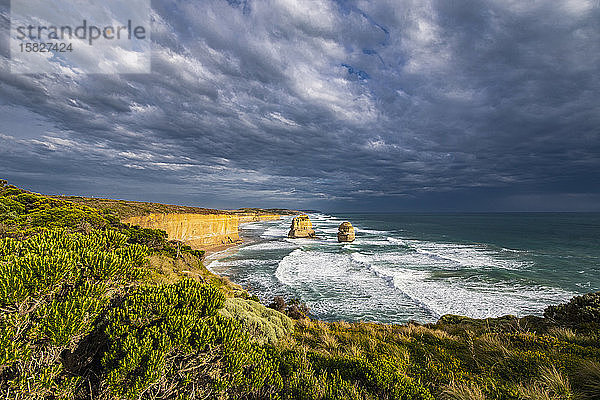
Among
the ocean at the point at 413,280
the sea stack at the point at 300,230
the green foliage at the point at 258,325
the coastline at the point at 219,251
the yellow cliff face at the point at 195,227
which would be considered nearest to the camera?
the green foliage at the point at 258,325

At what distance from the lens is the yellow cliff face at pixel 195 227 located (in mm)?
34981

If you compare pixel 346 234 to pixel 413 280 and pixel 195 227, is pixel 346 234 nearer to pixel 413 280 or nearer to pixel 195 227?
pixel 413 280

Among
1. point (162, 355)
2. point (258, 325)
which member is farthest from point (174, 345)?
point (258, 325)

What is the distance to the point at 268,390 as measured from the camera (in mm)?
4816

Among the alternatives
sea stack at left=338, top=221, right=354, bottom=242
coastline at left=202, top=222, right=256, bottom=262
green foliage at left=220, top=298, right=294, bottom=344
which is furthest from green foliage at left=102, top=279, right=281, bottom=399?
sea stack at left=338, top=221, right=354, bottom=242

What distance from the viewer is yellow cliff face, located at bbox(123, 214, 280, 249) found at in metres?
35.0

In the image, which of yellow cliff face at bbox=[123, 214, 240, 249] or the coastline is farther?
yellow cliff face at bbox=[123, 214, 240, 249]

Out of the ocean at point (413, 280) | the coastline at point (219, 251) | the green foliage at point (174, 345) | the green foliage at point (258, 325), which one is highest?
the green foliage at point (174, 345)

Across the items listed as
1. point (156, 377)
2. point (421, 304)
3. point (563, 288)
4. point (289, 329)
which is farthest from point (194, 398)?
point (563, 288)

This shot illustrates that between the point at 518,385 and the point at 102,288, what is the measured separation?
765 centimetres

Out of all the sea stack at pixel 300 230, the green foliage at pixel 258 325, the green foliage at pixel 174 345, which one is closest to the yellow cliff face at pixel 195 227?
the sea stack at pixel 300 230

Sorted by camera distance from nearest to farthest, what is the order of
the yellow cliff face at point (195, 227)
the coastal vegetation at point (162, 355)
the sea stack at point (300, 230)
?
the coastal vegetation at point (162, 355) < the yellow cliff face at point (195, 227) < the sea stack at point (300, 230)

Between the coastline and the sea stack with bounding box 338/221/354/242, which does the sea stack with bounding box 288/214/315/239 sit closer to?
the sea stack with bounding box 338/221/354/242

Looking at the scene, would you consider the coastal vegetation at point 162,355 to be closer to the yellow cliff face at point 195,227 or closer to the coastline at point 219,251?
the coastline at point 219,251
